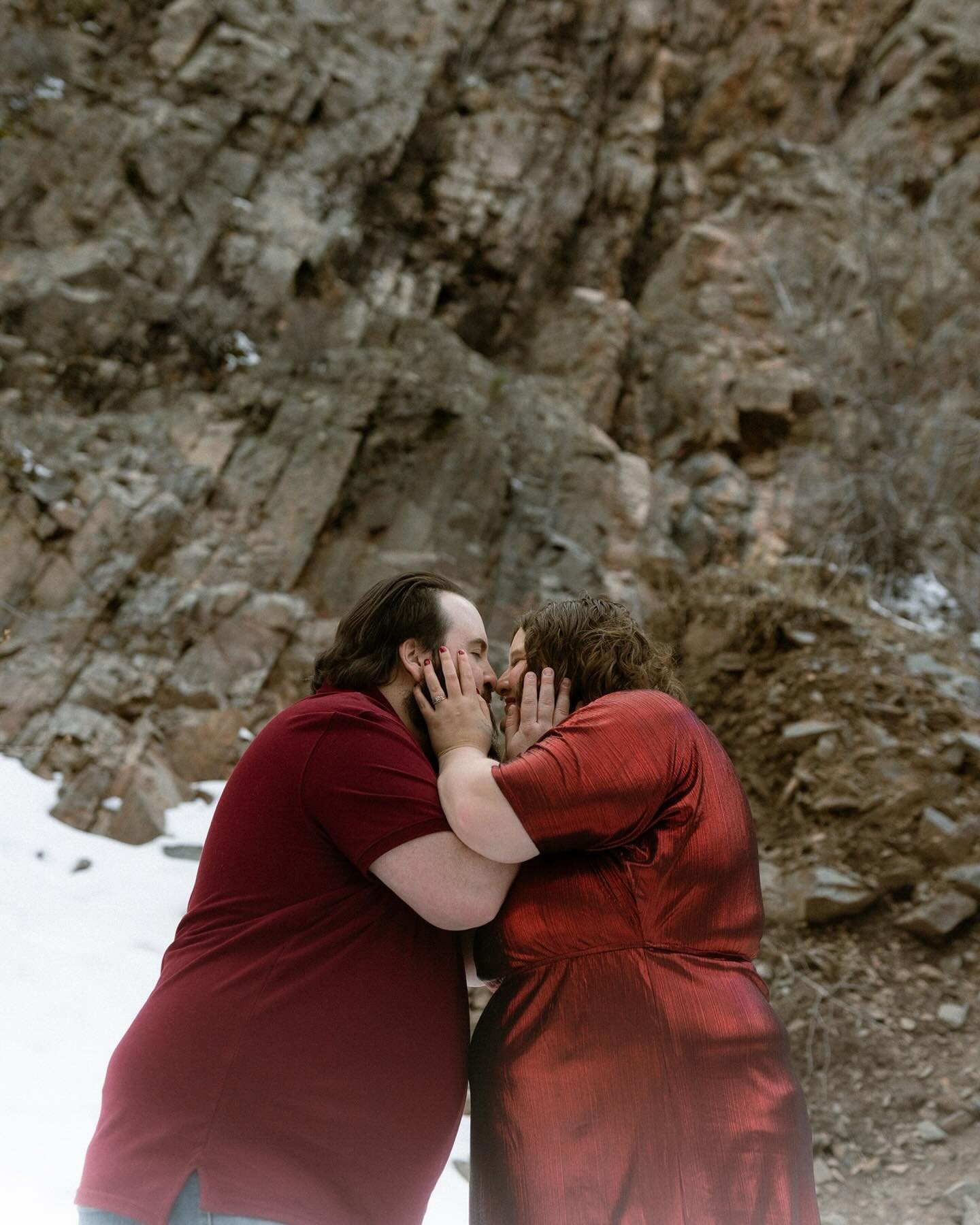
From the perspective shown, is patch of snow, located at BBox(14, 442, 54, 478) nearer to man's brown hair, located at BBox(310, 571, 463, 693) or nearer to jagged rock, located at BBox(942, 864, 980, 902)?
man's brown hair, located at BBox(310, 571, 463, 693)

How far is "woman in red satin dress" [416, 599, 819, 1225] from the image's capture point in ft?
4.87

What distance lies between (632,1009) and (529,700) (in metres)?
0.61

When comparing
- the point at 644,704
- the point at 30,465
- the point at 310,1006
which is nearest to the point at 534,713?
the point at 644,704

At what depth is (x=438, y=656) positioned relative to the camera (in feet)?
6.43

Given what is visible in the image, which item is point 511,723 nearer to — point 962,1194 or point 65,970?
point 962,1194

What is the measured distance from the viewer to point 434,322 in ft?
31.9

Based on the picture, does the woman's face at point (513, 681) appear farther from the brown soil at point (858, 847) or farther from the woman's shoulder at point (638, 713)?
the brown soil at point (858, 847)

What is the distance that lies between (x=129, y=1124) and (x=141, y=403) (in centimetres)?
814

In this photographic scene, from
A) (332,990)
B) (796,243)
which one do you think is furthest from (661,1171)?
(796,243)

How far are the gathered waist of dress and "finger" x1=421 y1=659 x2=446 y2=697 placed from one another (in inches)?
20.6

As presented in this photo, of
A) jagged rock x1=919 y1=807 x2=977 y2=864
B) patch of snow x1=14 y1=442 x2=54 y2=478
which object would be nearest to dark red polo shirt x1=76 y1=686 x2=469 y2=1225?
jagged rock x1=919 y1=807 x2=977 y2=864

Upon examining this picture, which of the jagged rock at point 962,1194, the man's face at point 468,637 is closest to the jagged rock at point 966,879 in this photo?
the jagged rock at point 962,1194

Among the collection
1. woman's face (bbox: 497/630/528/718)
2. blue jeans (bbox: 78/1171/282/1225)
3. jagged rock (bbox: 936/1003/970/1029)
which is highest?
woman's face (bbox: 497/630/528/718)

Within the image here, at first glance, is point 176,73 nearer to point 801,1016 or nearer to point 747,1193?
point 801,1016
